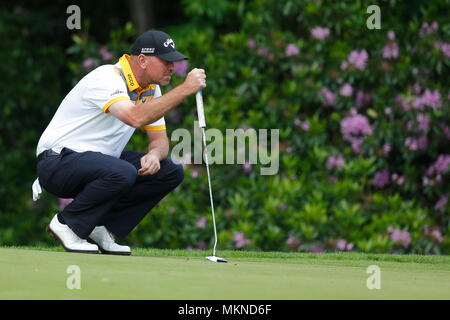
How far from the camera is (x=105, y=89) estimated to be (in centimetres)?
645

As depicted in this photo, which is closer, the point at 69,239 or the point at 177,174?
the point at 69,239

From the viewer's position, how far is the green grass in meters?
4.46

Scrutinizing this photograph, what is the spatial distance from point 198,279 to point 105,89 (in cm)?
192

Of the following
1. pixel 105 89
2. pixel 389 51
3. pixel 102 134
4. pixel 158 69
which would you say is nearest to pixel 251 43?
pixel 389 51

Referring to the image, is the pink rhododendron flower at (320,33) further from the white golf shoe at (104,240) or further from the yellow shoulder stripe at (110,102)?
the yellow shoulder stripe at (110,102)

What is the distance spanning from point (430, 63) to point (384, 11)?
2.69ft

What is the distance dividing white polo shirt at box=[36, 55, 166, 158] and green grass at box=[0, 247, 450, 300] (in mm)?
955

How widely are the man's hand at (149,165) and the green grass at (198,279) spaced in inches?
36.9

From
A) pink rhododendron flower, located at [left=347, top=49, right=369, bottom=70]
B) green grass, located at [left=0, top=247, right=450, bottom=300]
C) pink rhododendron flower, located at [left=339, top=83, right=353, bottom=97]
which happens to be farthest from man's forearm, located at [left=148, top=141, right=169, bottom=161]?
pink rhododendron flower, located at [left=347, top=49, right=369, bottom=70]

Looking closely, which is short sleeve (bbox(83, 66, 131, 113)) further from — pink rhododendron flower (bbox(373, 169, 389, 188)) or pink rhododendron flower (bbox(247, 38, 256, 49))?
pink rhododendron flower (bbox(247, 38, 256, 49))

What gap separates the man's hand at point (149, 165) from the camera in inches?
266

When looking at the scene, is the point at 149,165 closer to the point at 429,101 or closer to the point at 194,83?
the point at 194,83
